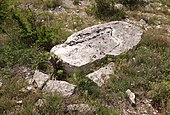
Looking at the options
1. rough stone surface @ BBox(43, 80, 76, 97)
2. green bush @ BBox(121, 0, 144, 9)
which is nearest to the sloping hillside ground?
rough stone surface @ BBox(43, 80, 76, 97)

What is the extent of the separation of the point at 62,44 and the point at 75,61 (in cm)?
84

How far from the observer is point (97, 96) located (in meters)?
5.80

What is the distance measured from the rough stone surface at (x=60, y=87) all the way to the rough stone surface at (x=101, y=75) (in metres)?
0.50

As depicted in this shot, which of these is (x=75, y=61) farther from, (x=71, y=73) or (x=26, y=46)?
(x=26, y=46)

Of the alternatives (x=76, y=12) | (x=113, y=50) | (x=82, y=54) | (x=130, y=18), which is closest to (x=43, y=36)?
(x=82, y=54)

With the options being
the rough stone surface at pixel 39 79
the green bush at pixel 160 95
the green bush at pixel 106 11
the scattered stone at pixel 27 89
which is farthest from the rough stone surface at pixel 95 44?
the green bush at pixel 106 11

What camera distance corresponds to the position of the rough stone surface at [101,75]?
6101 millimetres

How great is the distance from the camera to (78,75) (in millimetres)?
6262

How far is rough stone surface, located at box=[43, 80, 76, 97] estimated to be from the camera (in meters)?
5.70

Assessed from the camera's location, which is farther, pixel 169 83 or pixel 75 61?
pixel 75 61

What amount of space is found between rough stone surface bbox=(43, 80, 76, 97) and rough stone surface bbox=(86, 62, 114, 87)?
1.64ft

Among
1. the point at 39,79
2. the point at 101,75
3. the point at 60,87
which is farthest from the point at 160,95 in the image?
the point at 39,79

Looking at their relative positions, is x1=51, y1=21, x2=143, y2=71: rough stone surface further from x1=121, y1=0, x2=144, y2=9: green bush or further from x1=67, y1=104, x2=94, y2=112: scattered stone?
x1=121, y1=0, x2=144, y2=9: green bush

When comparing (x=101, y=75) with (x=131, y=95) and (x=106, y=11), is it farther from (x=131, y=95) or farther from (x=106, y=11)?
(x=106, y=11)
